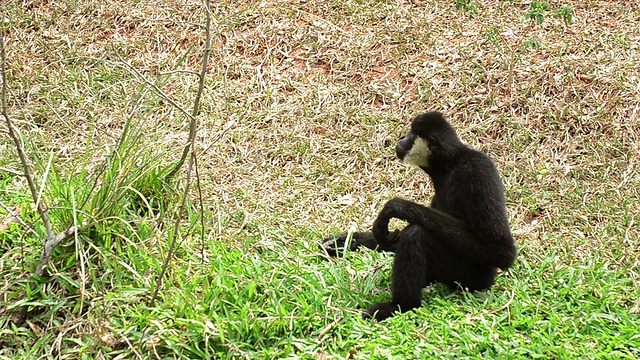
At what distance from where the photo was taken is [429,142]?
15.6 ft

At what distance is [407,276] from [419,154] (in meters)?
0.95

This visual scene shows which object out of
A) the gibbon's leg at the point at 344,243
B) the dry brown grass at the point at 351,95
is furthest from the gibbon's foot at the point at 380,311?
the dry brown grass at the point at 351,95

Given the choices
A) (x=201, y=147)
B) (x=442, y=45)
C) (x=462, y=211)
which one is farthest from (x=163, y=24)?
(x=462, y=211)

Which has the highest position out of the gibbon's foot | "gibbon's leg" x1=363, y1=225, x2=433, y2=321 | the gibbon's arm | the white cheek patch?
the white cheek patch

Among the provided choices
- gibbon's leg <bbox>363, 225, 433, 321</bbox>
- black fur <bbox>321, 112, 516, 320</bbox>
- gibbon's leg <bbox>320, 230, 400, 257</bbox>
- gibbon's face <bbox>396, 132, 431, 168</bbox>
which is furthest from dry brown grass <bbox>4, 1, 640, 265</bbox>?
gibbon's leg <bbox>363, 225, 433, 321</bbox>

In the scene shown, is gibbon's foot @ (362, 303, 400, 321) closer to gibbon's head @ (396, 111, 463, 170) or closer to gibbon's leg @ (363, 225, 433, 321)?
gibbon's leg @ (363, 225, 433, 321)

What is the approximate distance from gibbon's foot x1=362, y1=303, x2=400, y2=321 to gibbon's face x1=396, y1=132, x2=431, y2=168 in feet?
3.51

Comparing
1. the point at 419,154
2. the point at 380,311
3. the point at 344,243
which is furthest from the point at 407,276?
the point at 344,243

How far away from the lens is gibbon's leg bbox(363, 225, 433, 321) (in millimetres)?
4293

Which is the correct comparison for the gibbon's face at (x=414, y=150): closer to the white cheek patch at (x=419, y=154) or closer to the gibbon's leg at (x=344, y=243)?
the white cheek patch at (x=419, y=154)

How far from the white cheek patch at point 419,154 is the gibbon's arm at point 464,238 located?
484 millimetres

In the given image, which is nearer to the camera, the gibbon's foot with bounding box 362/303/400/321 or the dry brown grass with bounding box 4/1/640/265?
the gibbon's foot with bounding box 362/303/400/321

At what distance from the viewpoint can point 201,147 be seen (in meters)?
7.05

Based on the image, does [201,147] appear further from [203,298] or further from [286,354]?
[286,354]
